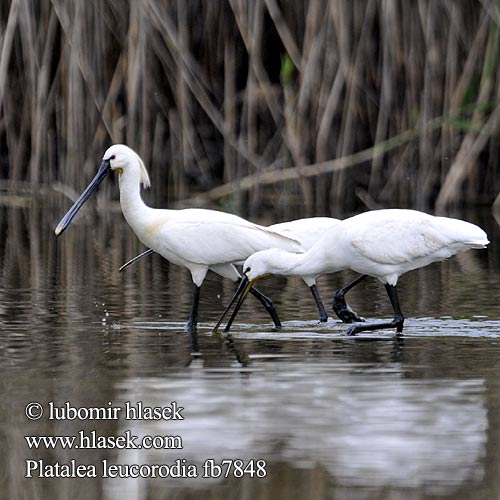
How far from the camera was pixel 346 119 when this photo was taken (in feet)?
51.8

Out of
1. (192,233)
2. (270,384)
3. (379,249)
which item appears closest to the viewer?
(270,384)

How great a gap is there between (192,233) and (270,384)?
2.51 m

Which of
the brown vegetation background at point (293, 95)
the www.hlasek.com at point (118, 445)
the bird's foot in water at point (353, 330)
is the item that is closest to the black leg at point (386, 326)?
the bird's foot in water at point (353, 330)

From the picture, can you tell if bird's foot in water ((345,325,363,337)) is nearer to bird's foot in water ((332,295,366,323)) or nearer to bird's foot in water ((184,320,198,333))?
bird's foot in water ((332,295,366,323))

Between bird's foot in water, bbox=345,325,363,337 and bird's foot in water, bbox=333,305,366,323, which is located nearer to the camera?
bird's foot in water, bbox=345,325,363,337

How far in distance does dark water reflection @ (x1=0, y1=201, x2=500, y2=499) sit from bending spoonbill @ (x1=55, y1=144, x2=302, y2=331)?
386mm

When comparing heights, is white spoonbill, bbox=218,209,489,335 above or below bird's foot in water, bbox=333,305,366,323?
above

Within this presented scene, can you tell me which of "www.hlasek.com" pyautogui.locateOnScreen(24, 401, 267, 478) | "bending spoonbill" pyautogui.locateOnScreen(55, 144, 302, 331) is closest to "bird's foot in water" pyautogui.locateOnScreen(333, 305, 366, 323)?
"bending spoonbill" pyautogui.locateOnScreen(55, 144, 302, 331)

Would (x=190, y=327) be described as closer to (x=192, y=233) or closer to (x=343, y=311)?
(x=192, y=233)

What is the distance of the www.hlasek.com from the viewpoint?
197 inches

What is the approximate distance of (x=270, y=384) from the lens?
21.5ft

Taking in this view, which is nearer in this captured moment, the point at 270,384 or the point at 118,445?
the point at 118,445

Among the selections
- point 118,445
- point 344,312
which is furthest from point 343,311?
point 118,445

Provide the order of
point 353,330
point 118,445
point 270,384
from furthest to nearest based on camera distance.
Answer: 1. point 353,330
2. point 270,384
3. point 118,445
